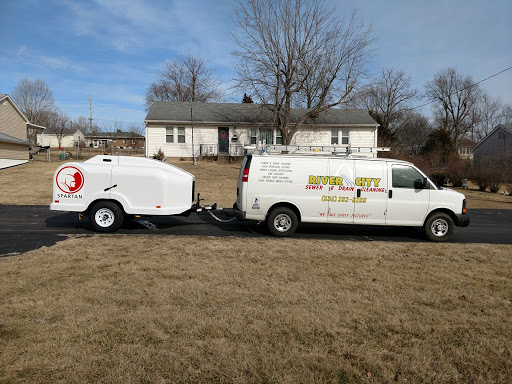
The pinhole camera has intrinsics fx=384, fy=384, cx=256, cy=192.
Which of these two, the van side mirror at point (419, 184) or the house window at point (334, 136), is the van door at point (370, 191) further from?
the house window at point (334, 136)

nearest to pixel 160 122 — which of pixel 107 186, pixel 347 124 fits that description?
pixel 347 124

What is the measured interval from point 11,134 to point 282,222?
1240 inches

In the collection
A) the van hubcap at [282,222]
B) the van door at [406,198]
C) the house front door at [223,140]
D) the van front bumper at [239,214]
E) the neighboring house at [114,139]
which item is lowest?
the van hubcap at [282,222]

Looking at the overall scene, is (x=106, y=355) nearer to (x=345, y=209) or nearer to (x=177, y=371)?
(x=177, y=371)

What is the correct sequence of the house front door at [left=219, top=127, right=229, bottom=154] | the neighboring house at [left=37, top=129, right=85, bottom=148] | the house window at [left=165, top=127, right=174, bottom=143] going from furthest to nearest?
the neighboring house at [left=37, top=129, right=85, bottom=148] < the house front door at [left=219, top=127, right=229, bottom=154] < the house window at [left=165, top=127, right=174, bottom=143]

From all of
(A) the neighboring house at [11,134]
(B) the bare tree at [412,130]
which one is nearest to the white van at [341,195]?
(A) the neighboring house at [11,134]

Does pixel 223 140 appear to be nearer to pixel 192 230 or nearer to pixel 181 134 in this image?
pixel 181 134

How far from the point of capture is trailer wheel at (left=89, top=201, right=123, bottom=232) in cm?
904

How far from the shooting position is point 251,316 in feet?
13.9

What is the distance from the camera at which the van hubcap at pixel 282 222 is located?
30.1 feet

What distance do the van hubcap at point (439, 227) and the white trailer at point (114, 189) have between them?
6.17 meters

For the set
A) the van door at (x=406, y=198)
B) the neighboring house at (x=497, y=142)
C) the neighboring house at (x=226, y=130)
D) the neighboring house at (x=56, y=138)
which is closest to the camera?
the van door at (x=406, y=198)

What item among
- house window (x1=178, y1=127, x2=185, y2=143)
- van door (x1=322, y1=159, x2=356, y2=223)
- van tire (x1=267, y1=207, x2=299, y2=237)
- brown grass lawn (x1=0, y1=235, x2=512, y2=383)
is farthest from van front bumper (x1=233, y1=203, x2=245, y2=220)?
house window (x1=178, y1=127, x2=185, y2=143)

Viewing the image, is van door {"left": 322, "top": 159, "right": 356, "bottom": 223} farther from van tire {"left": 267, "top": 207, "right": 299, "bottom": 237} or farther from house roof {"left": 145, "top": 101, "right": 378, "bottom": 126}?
house roof {"left": 145, "top": 101, "right": 378, "bottom": 126}
